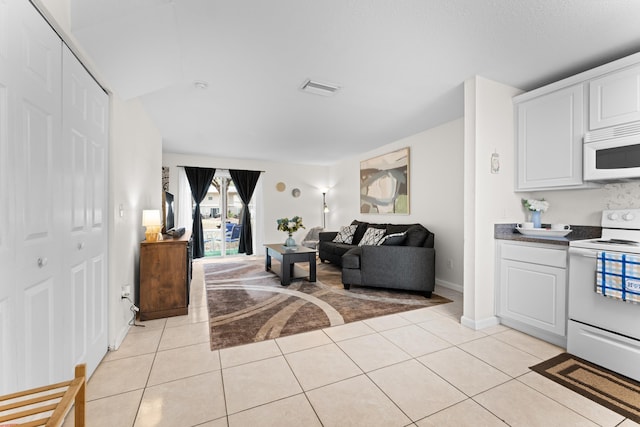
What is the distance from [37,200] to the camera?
1.28 metres

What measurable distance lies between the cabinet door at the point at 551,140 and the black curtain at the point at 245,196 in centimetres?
531

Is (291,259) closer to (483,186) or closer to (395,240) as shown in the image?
(395,240)

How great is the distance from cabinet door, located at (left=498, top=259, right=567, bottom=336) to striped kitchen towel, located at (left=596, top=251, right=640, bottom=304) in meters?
0.31

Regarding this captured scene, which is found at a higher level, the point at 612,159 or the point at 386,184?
the point at 386,184

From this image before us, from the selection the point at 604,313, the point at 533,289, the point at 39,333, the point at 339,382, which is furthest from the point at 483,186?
the point at 39,333

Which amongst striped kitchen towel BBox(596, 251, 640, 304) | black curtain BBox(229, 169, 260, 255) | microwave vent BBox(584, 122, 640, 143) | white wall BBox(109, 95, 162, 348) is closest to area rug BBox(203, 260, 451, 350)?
white wall BBox(109, 95, 162, 348)

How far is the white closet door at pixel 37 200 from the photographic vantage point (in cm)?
115

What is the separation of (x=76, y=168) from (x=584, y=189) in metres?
4.15

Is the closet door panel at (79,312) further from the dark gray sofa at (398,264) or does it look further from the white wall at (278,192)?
the white wall at (278,192)

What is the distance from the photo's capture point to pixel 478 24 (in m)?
1.88

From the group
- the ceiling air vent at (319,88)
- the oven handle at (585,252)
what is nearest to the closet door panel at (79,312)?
the ceiling air vent at (319,88)

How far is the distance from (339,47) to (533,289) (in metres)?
2.72

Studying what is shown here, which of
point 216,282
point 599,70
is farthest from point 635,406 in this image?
point 216,282

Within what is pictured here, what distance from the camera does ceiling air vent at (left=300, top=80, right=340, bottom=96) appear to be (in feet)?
8.98
